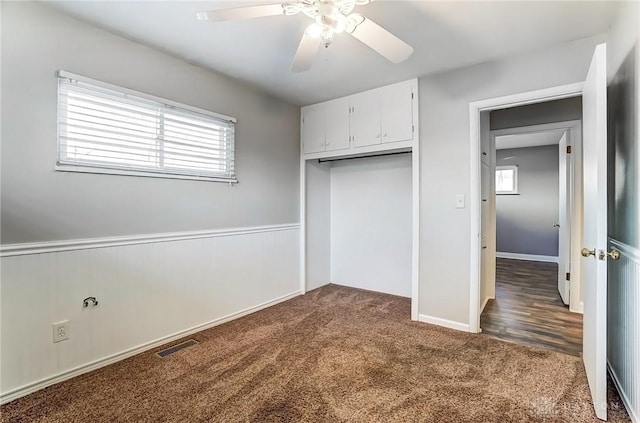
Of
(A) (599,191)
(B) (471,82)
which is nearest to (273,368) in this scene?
(A) (599,191)

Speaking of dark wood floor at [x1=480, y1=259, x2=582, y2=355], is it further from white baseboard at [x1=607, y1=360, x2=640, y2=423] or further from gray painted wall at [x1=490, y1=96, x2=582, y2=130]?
gray painted wall at [x1=490, y1=96, x2=582, y2=130]

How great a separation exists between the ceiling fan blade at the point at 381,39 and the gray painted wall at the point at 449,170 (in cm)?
127

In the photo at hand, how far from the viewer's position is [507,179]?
6719 millimetres

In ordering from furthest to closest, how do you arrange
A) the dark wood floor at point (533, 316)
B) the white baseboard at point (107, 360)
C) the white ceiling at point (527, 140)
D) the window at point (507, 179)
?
the window at point (507, 179)
the white ceiling at point (527, 140)
the dark wood floor at point (533, 316)
the white baseboard at point (107, 360)

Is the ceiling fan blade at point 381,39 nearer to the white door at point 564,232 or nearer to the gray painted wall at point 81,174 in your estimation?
the gray painted wall at point 81,174

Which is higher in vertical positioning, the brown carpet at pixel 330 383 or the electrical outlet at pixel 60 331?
the electrical outlet at pixel 60 331

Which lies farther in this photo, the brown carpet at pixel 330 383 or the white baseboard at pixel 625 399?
the brown carpet at pixel 330 383

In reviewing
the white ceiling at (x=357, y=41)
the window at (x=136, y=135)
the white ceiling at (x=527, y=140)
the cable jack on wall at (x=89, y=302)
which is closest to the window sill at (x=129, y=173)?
the window at (x=136, y=135)

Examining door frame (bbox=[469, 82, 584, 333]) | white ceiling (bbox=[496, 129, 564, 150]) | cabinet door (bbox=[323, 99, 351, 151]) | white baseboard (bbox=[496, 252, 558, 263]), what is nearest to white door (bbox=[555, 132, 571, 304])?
door frame (bbox=[469, 82, 584, 333])

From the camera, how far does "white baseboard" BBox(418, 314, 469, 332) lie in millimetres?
2764

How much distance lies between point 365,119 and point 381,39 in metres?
1.66

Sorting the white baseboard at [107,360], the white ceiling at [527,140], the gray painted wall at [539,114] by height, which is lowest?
the white baseboard at [107,360]

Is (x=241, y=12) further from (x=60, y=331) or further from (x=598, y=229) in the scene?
(x=60, y=331)

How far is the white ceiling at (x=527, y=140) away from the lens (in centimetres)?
534
